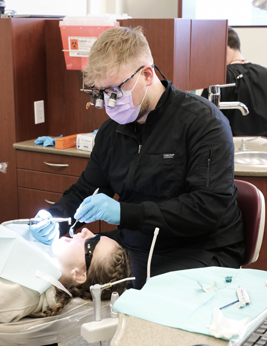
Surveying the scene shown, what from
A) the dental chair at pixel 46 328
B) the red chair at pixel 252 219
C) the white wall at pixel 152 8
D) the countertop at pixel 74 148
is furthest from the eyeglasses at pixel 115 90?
the white wall at pixel 152 8

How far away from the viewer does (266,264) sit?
2.40 metres

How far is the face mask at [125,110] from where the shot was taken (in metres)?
1.61

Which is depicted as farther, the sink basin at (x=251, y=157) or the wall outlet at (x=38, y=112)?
the wall outlet at (x=38, y=112)

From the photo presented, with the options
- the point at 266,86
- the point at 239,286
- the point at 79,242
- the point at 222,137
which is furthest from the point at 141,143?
the point at 266,86

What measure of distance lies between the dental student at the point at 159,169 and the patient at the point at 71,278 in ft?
0.30

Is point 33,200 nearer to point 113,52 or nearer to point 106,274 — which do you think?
point 106,274

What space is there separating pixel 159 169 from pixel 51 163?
1.39 m

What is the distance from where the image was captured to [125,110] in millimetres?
1641

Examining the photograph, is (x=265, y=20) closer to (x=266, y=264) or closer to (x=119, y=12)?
(x=119, y=12)

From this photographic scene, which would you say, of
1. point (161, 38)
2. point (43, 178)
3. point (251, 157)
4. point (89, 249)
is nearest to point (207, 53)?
point (161, 38)

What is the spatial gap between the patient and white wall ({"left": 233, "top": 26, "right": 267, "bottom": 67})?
A: 3774 millimetres

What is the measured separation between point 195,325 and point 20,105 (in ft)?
7.71

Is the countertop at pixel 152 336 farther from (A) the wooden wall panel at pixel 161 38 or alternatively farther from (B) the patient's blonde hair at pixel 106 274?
(A) the wooden wall panel at pixel 161 38

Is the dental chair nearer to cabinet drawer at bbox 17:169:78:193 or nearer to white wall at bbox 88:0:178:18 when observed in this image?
cabinet drawer at bbox 17:169:78:193
